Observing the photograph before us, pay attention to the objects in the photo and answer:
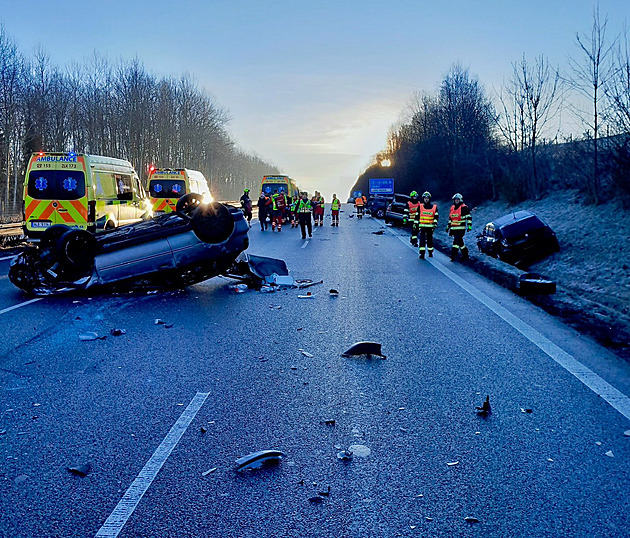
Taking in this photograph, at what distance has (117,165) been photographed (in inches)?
705

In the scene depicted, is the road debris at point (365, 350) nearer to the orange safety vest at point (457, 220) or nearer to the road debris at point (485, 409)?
the road debris at point (485, 409)

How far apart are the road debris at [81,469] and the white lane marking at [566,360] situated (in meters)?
3.69

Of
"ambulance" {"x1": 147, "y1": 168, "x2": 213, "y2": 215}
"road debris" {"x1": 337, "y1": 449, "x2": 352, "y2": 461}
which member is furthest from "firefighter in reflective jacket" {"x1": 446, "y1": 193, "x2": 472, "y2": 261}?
"ambulance" {"x1": 147, "y1": 168, "x2": 213, "y2": 215}

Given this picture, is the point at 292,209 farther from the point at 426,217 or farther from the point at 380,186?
the point at 380,186

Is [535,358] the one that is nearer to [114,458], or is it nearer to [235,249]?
[114,458]

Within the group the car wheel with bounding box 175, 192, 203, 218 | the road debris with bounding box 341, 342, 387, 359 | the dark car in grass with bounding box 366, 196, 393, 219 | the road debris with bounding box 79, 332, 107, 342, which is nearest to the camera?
the road debris with bounding box 341, 342, 387, 359

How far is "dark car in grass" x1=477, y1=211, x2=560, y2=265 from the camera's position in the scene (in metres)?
15.5

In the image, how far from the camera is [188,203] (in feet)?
39.3

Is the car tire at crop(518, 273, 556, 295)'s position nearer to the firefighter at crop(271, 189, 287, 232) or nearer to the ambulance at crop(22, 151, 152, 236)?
the ambulance at crop(22, 151, 152, 236)

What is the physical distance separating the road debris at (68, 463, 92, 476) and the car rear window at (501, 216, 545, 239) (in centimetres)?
1353

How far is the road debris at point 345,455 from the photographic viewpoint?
3.85 metres

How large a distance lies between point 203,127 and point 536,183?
71.1 metres

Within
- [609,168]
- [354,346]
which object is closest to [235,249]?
[354,346]

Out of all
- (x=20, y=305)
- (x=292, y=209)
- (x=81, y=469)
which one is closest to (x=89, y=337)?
(x=20, y=305)
